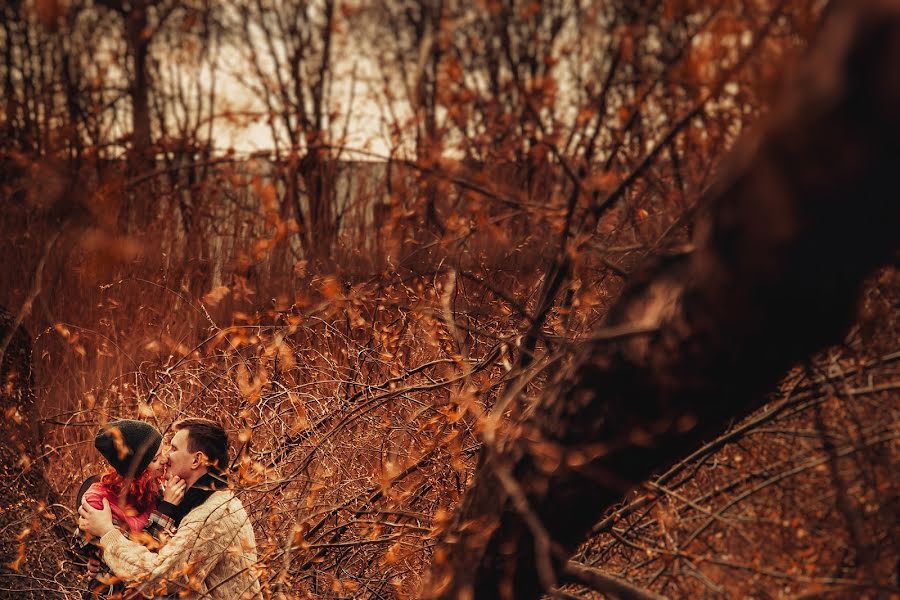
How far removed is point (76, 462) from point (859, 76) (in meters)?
6.08

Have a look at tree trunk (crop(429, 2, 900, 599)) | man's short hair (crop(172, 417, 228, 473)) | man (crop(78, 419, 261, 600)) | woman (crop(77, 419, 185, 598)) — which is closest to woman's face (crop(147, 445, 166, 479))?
woman (crop(77, 419, 185, 598))

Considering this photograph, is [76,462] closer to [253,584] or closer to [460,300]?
[460,300]

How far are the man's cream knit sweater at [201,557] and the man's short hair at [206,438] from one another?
164 millimetres

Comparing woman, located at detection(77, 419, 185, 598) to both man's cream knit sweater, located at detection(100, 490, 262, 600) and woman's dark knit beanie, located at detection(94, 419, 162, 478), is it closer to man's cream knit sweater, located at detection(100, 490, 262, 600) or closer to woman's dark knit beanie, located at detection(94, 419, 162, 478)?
woman's dark knit beanie, located at detection(94, 419, 162, 478)

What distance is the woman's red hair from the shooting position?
403 cm

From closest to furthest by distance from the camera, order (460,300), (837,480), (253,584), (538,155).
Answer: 1. (837,480)
2. (538,155)
3. (253,584)
4. (460,300)

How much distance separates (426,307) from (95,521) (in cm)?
163

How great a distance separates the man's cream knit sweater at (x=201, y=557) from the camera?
347 centimetres

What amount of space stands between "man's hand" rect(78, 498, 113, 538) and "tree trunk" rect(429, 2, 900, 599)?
5.15 ft

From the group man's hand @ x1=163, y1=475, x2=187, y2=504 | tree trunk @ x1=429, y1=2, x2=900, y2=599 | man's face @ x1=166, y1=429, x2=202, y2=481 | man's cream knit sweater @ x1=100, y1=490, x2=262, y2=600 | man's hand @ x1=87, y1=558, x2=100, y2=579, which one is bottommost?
man's hand @ x1=87, y1=558, x2=100, y2=579

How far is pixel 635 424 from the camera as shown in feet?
7.75

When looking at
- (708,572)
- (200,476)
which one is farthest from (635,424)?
(200,476)

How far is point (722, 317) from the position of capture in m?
2.04

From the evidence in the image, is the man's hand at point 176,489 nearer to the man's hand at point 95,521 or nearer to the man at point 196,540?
the man at point 196,540
